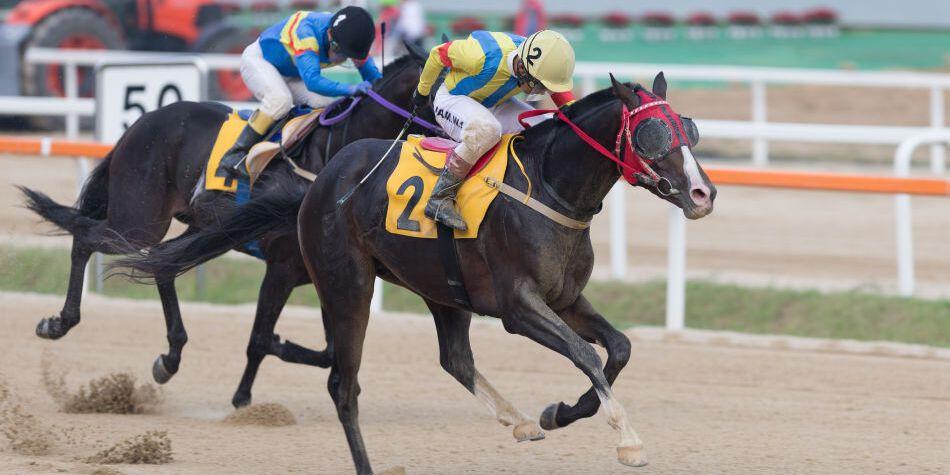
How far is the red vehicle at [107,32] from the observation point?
14.7 m

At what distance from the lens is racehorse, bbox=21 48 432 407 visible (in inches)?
259

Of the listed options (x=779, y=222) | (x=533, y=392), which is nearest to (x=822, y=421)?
(x=533, y=392)

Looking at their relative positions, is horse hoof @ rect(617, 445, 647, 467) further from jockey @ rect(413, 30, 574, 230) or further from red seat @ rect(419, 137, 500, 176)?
red seat @ rect(419, 137, 500, 176)

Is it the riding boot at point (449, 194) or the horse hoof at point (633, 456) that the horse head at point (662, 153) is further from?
the horse hoof at point (633, 456)

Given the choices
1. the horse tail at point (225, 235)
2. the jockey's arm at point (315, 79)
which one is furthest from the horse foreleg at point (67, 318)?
the jockey's arm at point (315, 79)

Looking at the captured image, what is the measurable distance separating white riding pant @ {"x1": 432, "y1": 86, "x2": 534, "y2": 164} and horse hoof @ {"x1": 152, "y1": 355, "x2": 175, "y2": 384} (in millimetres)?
2017

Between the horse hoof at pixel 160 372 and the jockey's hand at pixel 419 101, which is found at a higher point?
the jockey's hand at pixel 419 101

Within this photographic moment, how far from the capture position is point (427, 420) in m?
6.49

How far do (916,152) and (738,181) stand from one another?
6.19 metres

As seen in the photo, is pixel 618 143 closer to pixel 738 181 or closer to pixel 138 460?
pixel 138 460

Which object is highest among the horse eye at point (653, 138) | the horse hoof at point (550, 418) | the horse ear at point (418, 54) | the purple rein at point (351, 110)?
the horse ear at point (418, 54)

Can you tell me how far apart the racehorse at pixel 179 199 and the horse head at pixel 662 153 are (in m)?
1.65

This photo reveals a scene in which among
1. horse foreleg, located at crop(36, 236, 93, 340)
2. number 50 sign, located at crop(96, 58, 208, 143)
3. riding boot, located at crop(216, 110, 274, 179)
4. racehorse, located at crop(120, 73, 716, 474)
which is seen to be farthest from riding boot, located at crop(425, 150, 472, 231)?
number 50 sign, located at crop(96, 58, 208, 143)

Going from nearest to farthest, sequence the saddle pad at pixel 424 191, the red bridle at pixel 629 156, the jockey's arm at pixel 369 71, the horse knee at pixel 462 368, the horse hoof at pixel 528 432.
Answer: the red bridle at pixel 629 156, the saddle pad at pixel 424 191, the horse hoof at pixel 528 432, the horse knee at pixel 462 368, the jockey's arm at pixel 369 71
